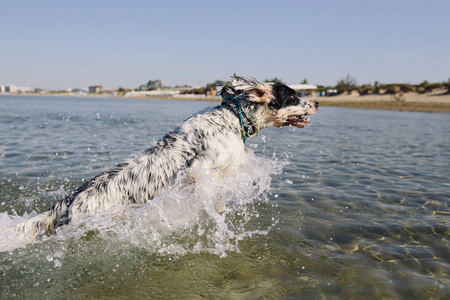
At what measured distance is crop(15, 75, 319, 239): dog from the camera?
4758 mm

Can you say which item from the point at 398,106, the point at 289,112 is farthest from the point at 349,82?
the point at 289,112

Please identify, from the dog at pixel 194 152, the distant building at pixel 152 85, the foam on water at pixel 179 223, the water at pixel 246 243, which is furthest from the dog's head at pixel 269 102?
the distant building at pixel 152 85

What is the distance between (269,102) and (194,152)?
1725 millimetres

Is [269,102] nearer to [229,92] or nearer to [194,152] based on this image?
[229,92]

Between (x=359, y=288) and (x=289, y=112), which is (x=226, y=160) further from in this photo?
(x=359, y=288)

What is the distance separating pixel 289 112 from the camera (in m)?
6.32

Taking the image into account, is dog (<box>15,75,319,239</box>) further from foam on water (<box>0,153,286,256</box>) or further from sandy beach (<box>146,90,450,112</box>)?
sandy beach (<box>146,90,450,112</box>)

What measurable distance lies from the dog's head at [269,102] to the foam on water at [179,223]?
2.67 ft

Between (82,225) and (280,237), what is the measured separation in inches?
122

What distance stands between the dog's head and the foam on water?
2.67ft

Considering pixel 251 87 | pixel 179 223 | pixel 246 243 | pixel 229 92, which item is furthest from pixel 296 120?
pixel 179 223

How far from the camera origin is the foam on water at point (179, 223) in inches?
189

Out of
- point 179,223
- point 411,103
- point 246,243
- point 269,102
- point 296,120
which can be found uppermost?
point 411,103

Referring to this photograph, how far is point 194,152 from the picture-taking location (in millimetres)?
5312
